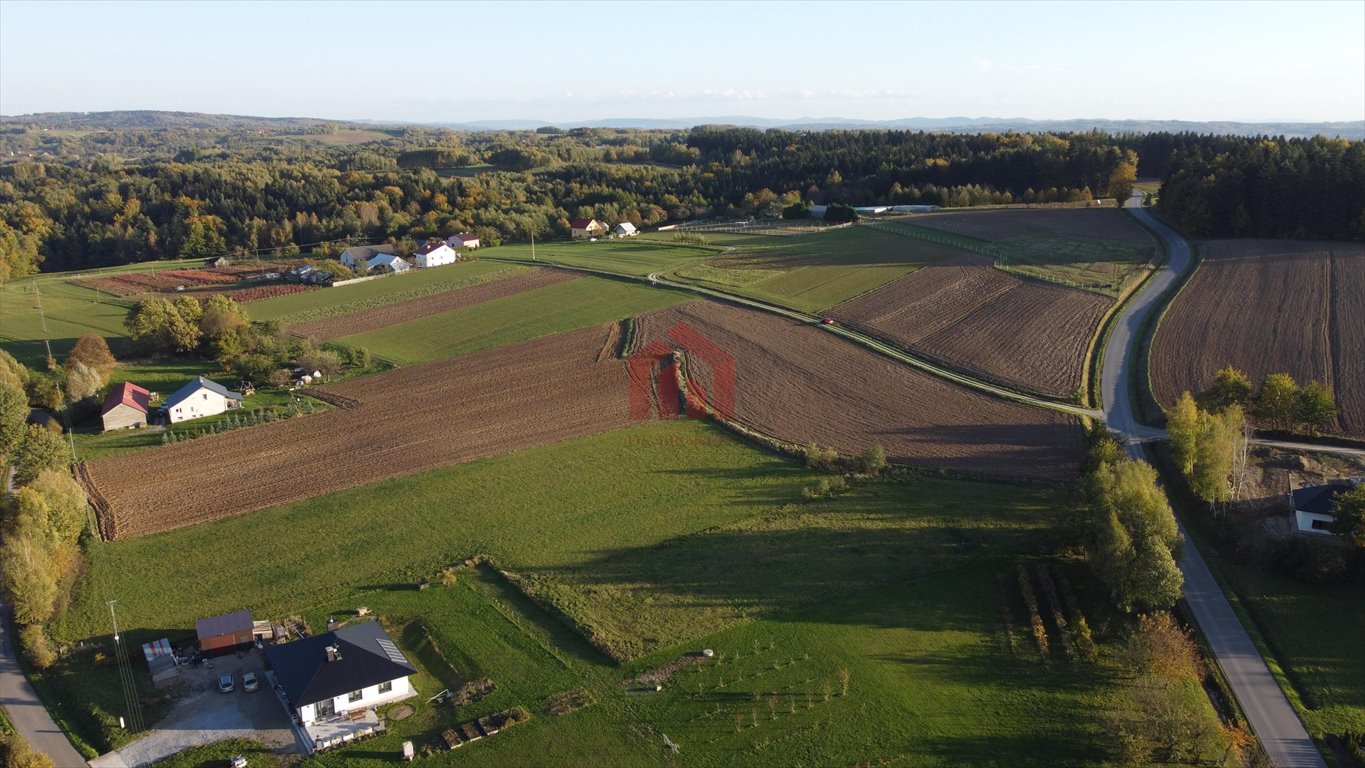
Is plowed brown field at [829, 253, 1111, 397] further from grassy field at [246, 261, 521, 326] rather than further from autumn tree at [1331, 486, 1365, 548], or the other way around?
grassy field at [246, 261, 521, 326]

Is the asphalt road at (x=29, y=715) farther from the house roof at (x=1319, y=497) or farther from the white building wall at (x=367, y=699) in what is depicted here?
the house roof at (x=1319, y=497)

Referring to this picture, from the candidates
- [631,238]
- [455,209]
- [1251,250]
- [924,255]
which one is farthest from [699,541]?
[455,209]

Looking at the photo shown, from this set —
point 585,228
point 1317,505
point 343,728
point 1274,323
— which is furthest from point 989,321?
point 585,228

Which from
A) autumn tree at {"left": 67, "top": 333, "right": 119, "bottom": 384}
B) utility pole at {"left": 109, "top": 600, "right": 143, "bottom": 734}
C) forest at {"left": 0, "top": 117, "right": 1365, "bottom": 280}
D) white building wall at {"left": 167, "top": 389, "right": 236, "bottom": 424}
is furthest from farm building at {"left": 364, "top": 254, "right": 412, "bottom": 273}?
utility pole at {"left": 109, "top": 600, "right": 143, "bottom": 734}

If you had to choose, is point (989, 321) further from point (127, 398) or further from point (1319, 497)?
point (127, 398)

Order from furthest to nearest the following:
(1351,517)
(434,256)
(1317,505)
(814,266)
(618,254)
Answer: (618,254) → (434,256) → (814,266) → (1317,505) → (1351,517)

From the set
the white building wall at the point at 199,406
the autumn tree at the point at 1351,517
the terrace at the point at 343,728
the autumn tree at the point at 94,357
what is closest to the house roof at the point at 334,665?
the terrace at the point at 343,728
